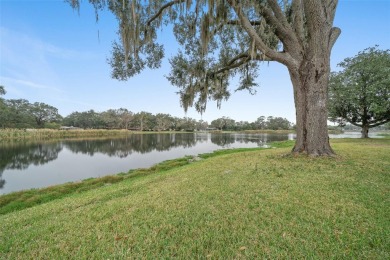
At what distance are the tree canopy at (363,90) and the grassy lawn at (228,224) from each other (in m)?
17.1

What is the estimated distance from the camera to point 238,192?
3.92 metres

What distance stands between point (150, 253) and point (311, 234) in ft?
6.45

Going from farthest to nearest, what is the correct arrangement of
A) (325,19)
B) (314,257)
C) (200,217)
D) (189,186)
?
(325,19) < (189,186) < (200,217) < (314,257)

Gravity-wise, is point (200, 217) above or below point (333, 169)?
below

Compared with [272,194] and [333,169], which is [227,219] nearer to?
[272,194]

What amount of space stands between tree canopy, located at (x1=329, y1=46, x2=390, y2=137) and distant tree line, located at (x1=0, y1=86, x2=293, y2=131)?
67034 millimetres

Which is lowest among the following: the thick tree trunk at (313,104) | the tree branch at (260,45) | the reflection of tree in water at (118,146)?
the reflection of tree in water at (118,146)

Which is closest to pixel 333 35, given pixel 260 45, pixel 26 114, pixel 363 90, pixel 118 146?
pixel 260 45

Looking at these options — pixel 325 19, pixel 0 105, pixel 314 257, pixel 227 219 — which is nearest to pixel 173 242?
pixel 227 219

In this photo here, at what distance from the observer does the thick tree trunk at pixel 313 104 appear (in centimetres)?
639

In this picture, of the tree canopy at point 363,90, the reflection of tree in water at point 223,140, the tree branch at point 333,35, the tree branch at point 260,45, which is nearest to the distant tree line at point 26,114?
the reflection of tree in water at point 223,140

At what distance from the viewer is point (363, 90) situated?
17.5 metres

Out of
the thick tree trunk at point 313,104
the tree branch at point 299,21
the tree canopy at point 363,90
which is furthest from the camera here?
the tree canopy at point 363,90

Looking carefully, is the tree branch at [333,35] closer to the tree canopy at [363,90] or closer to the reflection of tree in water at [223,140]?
the tree canopy at [363,90]
